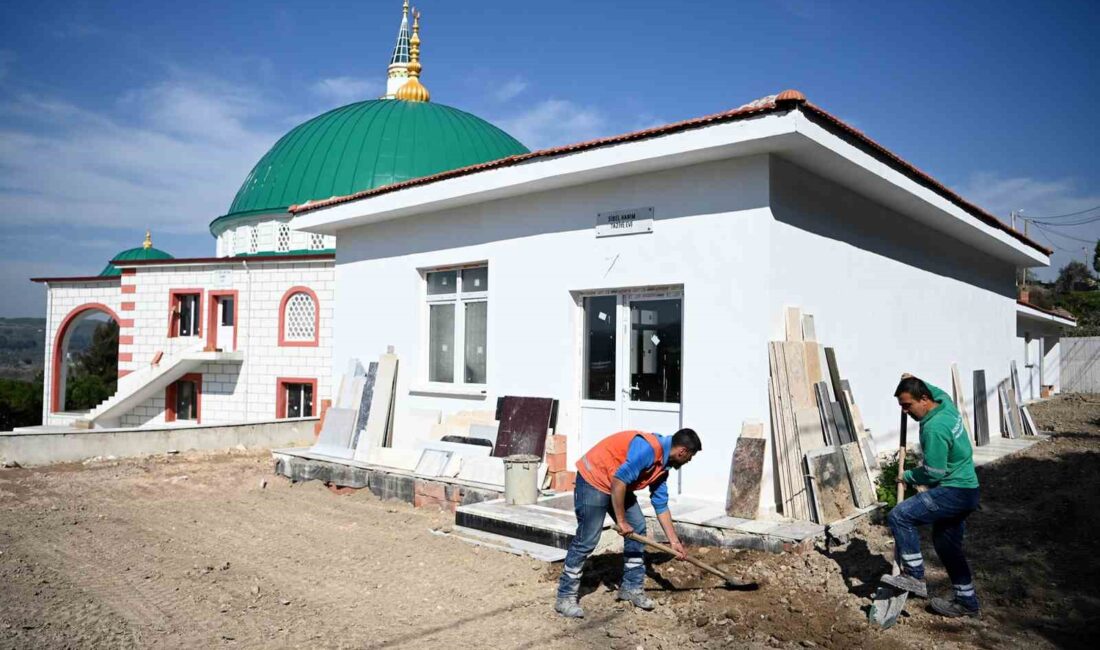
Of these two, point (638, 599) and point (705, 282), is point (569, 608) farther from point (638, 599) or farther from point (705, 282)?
point (705, 282)

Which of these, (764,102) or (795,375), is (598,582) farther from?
(764,102)

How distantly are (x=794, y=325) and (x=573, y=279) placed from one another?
2695 millimetres

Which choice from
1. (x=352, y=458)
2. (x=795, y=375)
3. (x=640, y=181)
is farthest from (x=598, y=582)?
(x=352, y=458)

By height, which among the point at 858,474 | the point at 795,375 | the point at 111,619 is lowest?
the point at 111,619

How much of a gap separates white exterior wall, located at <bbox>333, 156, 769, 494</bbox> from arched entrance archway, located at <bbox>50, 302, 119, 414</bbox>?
17.4 metres

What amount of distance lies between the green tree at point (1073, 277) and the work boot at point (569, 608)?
68.6 metres

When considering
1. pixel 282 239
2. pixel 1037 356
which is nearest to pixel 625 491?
pixel 282 239

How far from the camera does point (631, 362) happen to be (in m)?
8.97

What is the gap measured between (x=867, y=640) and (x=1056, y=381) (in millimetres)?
32671

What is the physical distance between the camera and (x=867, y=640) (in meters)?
5.14

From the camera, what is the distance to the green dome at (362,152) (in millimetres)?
22578

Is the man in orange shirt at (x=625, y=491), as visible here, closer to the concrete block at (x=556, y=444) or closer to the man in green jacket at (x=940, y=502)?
the man in green jacket at (x=940, y=502)

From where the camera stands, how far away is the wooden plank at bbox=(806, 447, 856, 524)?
7.35m

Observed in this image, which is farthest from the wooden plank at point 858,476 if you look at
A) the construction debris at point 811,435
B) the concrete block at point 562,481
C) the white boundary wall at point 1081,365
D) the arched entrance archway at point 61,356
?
the white boundary wall at point 1081,365
